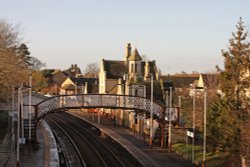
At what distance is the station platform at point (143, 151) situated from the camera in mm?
29719

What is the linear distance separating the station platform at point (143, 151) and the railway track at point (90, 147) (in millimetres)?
1146

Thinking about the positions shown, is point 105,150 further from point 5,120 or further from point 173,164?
point 5,120

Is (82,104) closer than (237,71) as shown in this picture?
No

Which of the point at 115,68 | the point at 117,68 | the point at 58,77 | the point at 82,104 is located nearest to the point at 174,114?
the point at 82,104

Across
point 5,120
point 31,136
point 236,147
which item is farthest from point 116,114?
point 236,147

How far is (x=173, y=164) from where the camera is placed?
96.3ft

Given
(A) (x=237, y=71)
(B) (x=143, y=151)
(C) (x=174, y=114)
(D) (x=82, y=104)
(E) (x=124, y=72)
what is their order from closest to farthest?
1. (A) (x=237, y=71)
2. (B) (x=143, y=151)
3. (D) (x=82, y=104)
4. (C) (x=174, y=114)
5. (E) (x=124, y=72)

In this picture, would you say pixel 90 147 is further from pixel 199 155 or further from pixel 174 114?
pixel 199 155

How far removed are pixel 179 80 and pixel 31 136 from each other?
5228 cm

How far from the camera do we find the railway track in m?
31.7

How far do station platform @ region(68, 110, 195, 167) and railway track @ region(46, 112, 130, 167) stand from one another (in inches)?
45.1

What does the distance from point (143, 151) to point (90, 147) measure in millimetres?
6567

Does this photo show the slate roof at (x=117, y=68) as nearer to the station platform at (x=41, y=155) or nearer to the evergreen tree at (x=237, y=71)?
the station platform at (x=41, y=155)

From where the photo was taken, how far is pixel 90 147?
3925 centimetres
